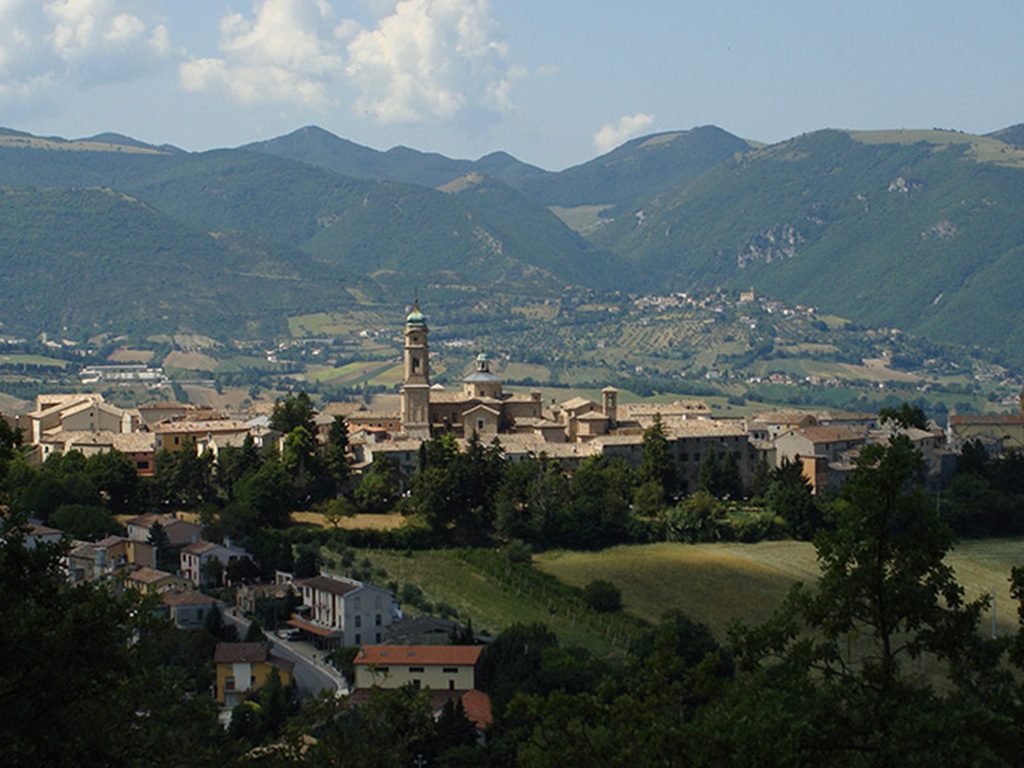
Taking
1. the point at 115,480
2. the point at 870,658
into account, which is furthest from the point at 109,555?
the point at 870,658

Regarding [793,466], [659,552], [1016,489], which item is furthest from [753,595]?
[1016,489]

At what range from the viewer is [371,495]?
64.8 metres

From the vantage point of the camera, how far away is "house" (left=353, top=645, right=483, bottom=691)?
4369 centimetres

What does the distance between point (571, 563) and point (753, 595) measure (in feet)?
21.7

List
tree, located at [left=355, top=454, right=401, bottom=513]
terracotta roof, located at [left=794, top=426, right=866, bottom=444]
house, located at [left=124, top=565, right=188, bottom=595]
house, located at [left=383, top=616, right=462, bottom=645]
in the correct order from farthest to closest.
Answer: terracotta roof, located at [left=794, top=426, right=866, bottom=444], tree, located at [left=355, top=454, right=401, bottom=513], house, located at [left=124, top=565, right=188, bottom=595], house, located at [left=383, top=616, right=462, bottom=645]

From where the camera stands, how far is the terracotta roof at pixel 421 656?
44.1m

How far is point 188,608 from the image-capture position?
50.1 meters

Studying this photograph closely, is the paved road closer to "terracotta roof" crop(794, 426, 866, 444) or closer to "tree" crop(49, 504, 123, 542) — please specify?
"tree" crop(49, 504, 123, 542)

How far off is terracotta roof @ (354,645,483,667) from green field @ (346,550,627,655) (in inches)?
216

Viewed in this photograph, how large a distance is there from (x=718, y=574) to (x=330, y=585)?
47.5ft

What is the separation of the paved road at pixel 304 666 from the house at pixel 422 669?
90cm

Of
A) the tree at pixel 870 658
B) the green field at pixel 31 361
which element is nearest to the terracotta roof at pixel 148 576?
the tree at pixel 870 658

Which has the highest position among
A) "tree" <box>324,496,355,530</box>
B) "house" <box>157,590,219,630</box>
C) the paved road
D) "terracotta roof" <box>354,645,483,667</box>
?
"tree" <box>324,496,355,530</box>

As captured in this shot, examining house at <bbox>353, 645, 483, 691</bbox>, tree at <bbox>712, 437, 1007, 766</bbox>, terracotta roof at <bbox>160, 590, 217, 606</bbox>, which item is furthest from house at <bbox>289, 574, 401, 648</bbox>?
tree at <bbox>712, 437, 1007, 766</bbox>
